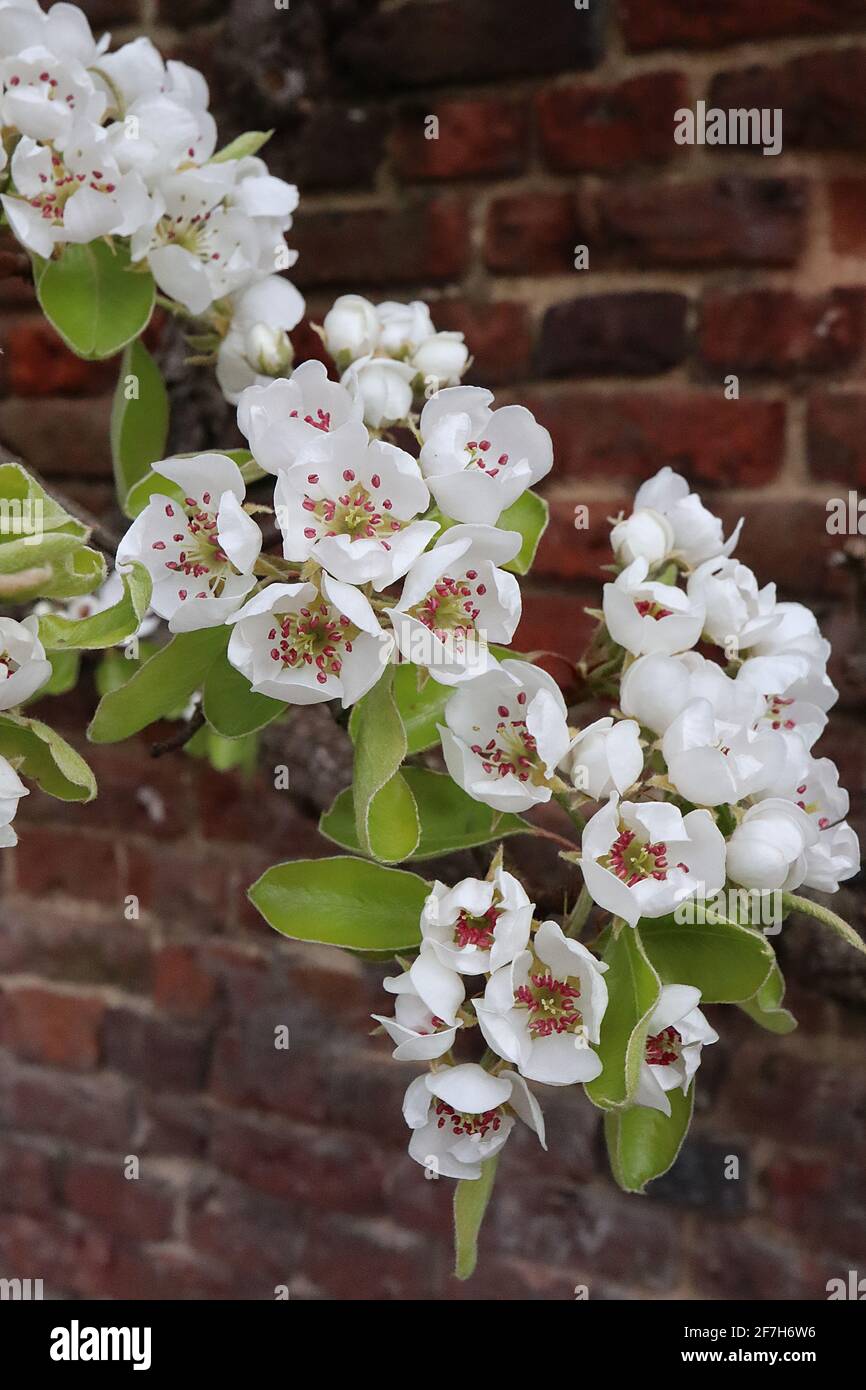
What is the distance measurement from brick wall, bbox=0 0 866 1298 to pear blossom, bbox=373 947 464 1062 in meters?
0.24

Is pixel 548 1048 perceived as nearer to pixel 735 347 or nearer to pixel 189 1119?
pixel 735 347

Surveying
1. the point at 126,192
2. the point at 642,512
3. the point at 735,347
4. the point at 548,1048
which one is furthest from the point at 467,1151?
the point at 735,347

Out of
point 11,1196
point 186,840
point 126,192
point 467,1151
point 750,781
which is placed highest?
point 126,192

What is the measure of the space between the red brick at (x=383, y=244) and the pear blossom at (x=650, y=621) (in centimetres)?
59

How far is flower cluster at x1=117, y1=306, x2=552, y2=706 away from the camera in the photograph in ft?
1.21

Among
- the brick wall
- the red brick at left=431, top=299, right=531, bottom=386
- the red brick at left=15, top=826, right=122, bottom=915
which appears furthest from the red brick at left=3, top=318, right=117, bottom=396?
the red brick at left=15, top=826, right=122, bottom=915

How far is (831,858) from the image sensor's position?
459 mm

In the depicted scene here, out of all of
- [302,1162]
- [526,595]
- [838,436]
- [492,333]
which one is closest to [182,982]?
[302,1162]

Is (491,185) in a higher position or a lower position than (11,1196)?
higher

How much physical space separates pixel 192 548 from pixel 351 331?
0.20 m

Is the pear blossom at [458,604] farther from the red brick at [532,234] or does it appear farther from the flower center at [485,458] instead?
the red brick at [532,234]

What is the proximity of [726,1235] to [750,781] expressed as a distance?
75 centimetres

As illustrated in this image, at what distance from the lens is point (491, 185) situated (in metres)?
0.94

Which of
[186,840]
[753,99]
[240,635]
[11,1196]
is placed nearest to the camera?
[240,635]
